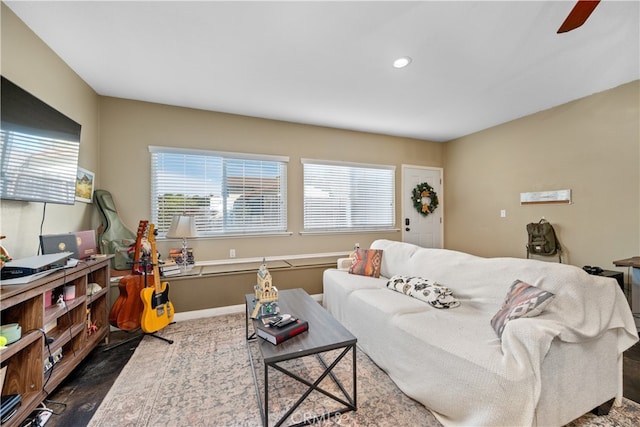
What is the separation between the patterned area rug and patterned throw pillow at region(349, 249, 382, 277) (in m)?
0.97

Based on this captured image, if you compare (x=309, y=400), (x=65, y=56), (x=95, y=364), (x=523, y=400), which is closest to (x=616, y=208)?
(x=523, y=400)

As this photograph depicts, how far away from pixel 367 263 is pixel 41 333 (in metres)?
2.71

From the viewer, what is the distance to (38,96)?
6.88 ft

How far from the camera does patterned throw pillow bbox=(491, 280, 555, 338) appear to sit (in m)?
1.50

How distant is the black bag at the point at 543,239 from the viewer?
11.3ft

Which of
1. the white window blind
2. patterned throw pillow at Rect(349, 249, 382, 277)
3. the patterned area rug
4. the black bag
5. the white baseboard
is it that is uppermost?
the white window blind

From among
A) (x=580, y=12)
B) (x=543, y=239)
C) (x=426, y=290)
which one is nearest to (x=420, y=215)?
(x=543, y=239)

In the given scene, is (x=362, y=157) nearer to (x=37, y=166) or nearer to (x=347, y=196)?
(x=347, y=196)

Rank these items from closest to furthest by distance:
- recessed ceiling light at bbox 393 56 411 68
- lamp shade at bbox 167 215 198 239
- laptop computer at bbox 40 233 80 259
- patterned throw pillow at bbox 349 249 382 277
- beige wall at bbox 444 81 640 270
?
laptop computer at bbox 40 233 80 259 < recessed ceiling light at bbox 393 56 411 68 < beige wall at bbox 444 81 640 270 < lamp shade at bbox 167 215 198 239 < patterned throw pillow at bbox 349 249 382 277

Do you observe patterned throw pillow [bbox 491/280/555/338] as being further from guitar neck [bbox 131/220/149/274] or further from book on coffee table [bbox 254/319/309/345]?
guitar neck [bbox 131/220/149/274]

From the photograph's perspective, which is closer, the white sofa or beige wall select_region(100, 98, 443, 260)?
the white sofa

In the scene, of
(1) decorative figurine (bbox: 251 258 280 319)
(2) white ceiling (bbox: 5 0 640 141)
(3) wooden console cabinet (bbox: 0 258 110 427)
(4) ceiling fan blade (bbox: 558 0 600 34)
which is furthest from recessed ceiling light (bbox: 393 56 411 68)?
(3) wooden console cabinet (bbox: 0 258 110 427)

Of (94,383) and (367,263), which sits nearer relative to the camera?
(94,383)

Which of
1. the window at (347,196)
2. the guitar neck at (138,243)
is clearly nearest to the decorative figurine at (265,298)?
the guitar neck at (138,243)
